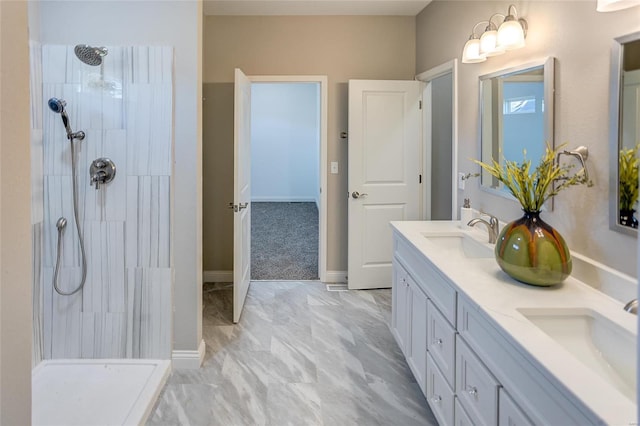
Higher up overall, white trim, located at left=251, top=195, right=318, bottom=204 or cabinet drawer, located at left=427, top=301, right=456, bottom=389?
white trim, located at left=251, top=195, right=318, bottom=204

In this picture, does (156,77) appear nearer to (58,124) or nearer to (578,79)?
(58,124)

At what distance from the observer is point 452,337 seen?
5.82ft

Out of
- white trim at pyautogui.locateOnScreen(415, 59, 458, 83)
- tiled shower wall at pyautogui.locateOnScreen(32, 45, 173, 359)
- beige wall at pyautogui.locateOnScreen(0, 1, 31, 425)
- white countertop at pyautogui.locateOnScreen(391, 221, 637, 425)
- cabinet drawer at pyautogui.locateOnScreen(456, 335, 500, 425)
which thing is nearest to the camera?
beige wall at pyautogui.locateOnScreen(0, 1, 31, 425)

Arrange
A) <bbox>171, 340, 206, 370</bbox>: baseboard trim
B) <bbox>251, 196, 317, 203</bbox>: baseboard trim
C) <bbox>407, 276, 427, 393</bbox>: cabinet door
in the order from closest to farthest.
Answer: <bbox>407, 276, 427, 393</bbox>: cabinet door, <bbox>171, 340, 206, 370</bbox>: baseboard trim, <bbox>251, 196, 317, 203</bbox>: baseboard trim

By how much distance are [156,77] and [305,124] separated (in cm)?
729

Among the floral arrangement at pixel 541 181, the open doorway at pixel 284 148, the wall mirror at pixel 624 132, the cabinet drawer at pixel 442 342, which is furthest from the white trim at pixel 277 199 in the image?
the wall mirror at pixel 624 132

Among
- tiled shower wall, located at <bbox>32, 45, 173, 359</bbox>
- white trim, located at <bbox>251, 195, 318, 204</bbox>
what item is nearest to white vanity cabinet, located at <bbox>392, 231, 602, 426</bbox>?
tiled shower wall, located at <bbox>32, 45, 173, 359</bbox>

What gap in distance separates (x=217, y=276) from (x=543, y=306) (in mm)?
3565

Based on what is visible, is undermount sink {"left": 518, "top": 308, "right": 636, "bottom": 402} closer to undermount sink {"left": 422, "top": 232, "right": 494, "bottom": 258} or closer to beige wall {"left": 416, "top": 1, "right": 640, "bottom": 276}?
beige wall {"left": 416, "top": 1, "right": 640, "bottom": 276}

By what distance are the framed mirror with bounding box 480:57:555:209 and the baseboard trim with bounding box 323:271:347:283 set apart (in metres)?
2.00

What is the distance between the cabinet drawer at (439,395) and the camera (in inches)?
71.0

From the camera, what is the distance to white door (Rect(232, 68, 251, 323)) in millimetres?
3338

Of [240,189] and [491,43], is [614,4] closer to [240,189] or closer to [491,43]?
[491,43]

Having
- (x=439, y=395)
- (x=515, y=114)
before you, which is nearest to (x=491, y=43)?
(x=515, y=114)
